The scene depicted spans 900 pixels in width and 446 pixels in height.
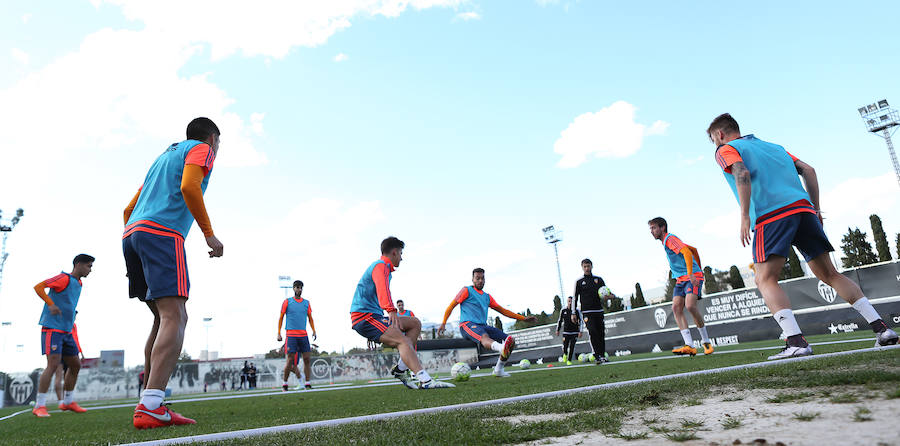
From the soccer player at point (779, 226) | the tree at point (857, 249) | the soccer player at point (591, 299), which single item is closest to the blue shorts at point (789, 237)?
the soccer player at point (779, 226)

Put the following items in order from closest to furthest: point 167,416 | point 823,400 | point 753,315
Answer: point 823,400 → point 167,416 → point 753,315

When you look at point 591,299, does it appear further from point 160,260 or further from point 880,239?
point 880,239

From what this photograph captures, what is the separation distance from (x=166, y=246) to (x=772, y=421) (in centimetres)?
375

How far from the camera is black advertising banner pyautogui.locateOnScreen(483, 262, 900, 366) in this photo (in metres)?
15.2

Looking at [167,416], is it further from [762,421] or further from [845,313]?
[845,313]

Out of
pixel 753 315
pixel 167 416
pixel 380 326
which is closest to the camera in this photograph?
pixel 167 416

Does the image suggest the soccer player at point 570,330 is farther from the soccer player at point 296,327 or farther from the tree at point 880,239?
the tree at point 880,239

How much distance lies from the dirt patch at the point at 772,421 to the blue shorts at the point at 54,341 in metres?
7.95

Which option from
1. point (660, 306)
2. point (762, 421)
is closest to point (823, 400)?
point (762, 421)

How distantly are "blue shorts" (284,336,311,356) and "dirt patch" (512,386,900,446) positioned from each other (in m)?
10.7

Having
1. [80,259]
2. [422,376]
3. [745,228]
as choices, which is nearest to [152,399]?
[422,376]

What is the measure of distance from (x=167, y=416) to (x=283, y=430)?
4.83ft

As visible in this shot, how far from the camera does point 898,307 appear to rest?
1454cm

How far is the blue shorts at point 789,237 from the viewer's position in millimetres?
4051
